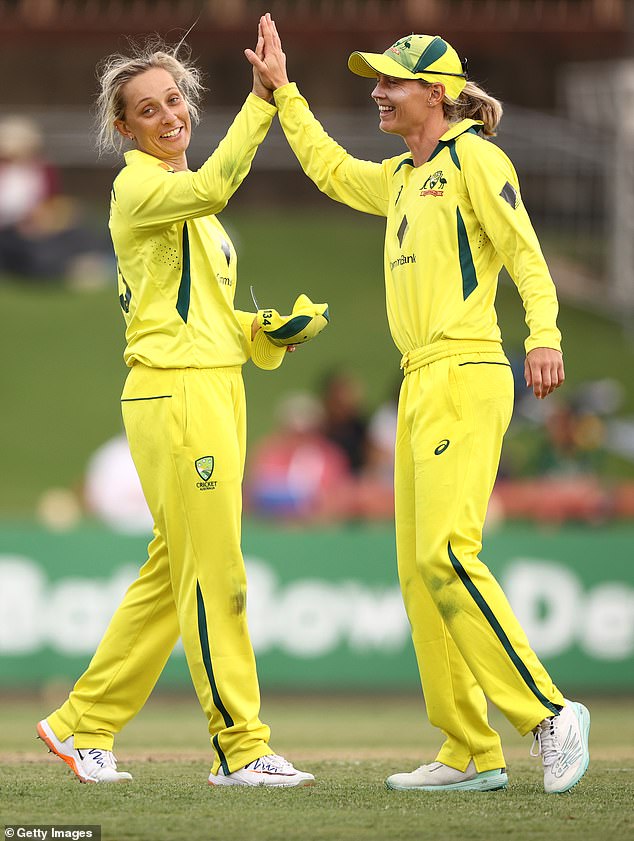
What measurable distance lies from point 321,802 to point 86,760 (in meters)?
1.08

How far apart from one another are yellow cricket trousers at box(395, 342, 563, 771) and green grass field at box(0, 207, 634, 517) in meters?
9.45

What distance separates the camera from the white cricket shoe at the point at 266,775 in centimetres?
538

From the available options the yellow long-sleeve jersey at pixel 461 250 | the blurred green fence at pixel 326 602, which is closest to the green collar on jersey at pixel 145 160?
the yellow long-sleeve jersey at pixel 461 250

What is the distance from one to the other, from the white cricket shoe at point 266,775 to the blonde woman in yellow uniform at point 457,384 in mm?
391

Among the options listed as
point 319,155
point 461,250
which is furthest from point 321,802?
point 319,155

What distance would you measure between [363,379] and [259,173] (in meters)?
3.95

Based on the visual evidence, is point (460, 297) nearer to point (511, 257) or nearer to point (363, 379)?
point (511, 257)

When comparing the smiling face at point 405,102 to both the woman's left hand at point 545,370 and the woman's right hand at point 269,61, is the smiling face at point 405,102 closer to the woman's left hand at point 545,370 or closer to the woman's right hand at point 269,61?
the woman's right hand at point 269,61

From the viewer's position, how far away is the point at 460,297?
17.7 ft

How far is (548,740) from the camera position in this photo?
17.0 feet

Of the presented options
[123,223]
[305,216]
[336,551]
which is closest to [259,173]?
[305,216]

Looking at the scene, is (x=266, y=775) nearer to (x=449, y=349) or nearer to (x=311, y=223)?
(x=449, y=349)

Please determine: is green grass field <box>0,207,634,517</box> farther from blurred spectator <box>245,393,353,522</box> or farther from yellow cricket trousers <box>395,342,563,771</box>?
yellow cricket trousers <box>395,342,563,771</box>

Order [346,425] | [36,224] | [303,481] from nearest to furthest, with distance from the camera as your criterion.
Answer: [303,481]
[346,425]
[36,224]
